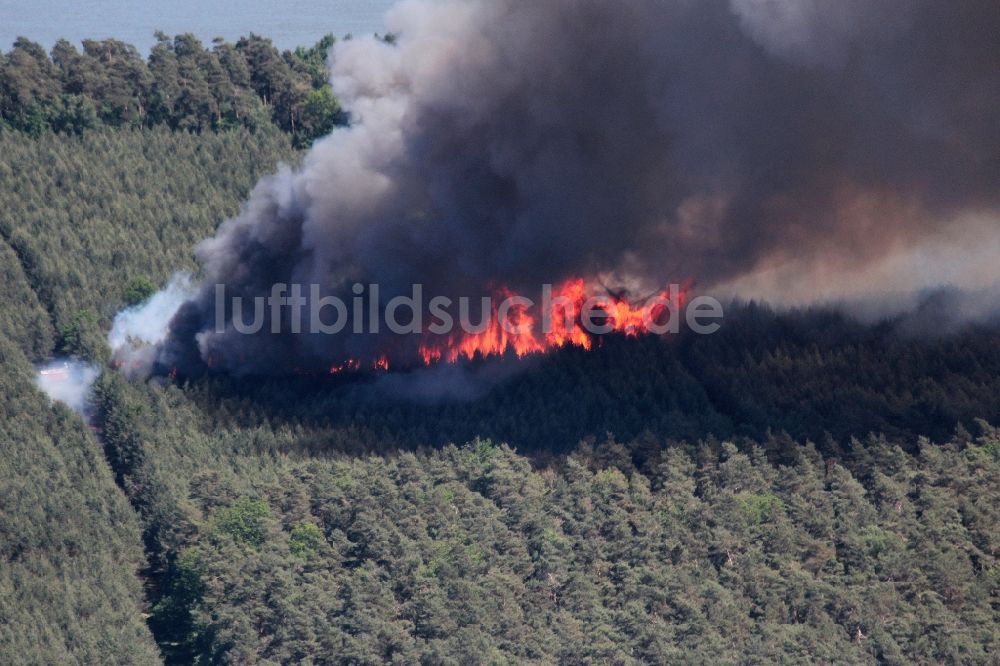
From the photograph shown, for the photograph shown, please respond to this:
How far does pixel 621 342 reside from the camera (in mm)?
107125

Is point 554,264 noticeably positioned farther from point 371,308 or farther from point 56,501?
point 56,501

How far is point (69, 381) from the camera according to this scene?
369 ft

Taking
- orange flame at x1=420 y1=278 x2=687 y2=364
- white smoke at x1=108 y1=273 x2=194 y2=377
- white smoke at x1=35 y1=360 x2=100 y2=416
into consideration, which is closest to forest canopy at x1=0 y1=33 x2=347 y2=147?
white smoke at x1=108 y1=273 x2=194 y2=377

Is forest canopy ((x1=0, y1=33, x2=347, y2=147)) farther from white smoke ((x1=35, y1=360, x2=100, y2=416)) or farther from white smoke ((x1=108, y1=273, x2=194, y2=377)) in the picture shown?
white smoke ((x1=35, y1=360, x2=100, y2=416))

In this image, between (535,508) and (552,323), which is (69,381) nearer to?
(552,323)

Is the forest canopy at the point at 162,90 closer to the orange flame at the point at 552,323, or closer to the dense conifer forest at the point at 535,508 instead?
the dense conifer forest at the point at 535,508

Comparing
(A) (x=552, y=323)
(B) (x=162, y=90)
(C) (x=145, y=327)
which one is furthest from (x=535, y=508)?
(B) (x=162, y=90)

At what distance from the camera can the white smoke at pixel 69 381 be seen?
109000 mm

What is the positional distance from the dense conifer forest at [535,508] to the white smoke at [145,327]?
118 centimetres

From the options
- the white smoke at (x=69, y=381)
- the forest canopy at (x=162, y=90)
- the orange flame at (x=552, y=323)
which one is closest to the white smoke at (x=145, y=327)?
the white smoke at (x=69, y=381)

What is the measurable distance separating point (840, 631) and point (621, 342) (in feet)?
89.5

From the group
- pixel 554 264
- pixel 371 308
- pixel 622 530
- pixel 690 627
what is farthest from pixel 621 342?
pixel 690 627

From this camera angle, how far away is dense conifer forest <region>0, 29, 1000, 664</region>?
83188mm

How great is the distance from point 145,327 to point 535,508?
34.7 metres
